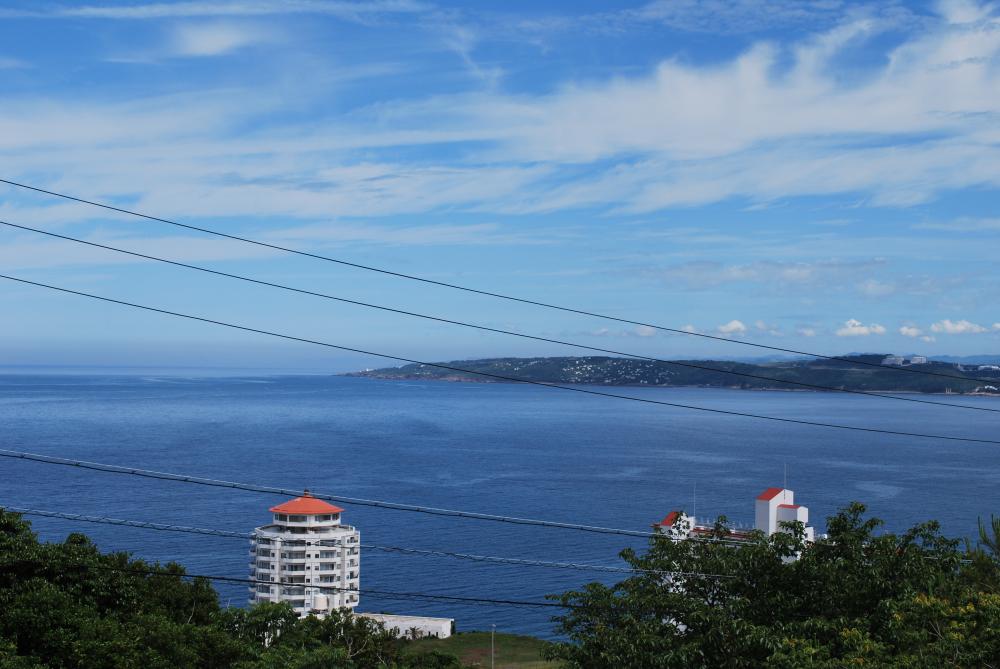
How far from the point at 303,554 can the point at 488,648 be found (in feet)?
36.2

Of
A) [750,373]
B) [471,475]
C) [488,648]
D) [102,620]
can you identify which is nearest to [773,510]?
[488,648]

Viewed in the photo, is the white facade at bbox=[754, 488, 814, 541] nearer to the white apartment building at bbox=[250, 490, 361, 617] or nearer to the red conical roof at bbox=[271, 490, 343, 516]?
the white apartment building at bbox=[250, 490, 361, 617]

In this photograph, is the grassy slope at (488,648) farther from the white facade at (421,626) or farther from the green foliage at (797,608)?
the green foliage at (797,608)

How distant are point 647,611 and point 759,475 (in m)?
57.8

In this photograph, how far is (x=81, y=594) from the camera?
1105 centimetres

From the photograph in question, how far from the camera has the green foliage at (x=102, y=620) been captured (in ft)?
32.1

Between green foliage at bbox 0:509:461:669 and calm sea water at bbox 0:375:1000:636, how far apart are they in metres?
21.2

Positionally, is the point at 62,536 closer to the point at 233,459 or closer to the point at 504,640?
the point at 504,640

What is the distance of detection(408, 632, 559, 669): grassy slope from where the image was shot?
27.7m

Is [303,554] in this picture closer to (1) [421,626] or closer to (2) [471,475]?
(1) [421,626]

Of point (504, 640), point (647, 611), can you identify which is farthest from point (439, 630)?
point (647, 611)

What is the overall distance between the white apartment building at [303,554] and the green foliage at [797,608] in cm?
2766

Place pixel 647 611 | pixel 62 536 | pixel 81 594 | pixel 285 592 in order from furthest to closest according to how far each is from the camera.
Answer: pixel 62 536
pixel 285 592
pixel 81 594
pixel 647 611

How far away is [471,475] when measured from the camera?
6278 cm
